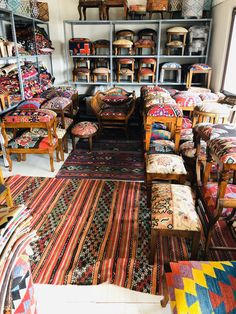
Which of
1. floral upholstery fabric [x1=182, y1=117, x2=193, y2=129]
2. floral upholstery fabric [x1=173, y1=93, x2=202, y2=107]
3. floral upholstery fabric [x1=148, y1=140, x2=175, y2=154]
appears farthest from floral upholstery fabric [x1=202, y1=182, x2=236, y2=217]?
floral upholstery fabric [x1=173, y1=93, x2=202, y2=107]

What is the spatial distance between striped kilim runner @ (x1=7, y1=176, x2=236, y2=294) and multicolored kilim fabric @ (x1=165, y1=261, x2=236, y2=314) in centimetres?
49

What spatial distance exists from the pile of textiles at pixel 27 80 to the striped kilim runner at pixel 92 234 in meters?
1.54

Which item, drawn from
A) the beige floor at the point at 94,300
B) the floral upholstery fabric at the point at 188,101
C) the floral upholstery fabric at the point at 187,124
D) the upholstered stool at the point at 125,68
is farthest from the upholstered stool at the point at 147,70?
the beige floor at the point at 94,300

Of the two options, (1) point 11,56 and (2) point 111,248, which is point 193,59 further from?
(2) point 111,248

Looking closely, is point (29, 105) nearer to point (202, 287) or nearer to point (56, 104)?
point (56, 104)

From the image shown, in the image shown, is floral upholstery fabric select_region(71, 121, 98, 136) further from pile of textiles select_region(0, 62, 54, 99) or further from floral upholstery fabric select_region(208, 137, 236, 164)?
floral upholstery fabric select_region(208, 137, 236, 164)

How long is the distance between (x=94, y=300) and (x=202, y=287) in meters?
0.76

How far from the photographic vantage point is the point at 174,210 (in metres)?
1.70

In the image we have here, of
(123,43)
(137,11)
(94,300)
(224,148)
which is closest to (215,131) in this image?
(224,148)

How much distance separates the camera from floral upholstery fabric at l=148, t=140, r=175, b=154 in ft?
8.49

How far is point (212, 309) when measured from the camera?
1.07m

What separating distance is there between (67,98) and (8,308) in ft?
11.4

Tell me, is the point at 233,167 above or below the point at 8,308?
above

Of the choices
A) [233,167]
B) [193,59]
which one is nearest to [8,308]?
[233,167]
